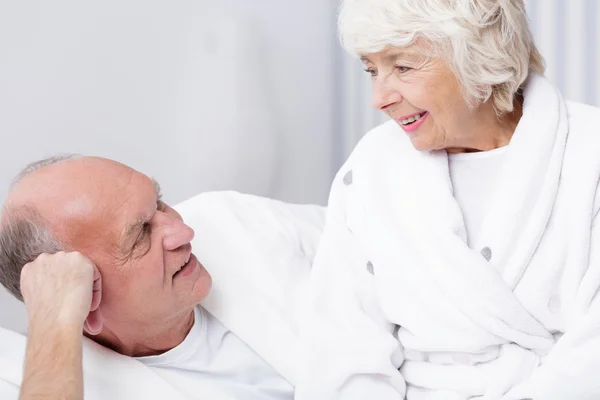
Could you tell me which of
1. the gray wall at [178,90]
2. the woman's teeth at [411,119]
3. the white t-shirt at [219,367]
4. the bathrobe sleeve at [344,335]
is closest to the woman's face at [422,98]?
the woman's teeth at [411,119]

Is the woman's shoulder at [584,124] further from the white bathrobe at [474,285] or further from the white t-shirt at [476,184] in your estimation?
the white t-shirt at [476,184]

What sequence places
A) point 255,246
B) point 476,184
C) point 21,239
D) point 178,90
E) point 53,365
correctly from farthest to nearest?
point 178,90 < point 255,246 < point 476,184 < point 21,239 < point 53,365

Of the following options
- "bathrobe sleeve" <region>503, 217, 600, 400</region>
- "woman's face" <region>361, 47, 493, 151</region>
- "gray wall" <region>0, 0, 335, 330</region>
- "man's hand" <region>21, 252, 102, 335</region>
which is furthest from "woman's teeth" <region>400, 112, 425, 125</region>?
"gray wall" <region>0, 0, 335, 330</region>

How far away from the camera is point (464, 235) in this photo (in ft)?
5.79

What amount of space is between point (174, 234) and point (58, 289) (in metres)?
0.28

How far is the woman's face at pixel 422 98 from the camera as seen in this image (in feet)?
5.62

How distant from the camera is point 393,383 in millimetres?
1770

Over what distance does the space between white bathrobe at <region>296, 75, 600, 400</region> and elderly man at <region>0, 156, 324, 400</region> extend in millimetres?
244

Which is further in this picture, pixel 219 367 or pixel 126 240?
pixel 219 367

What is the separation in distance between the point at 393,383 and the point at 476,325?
0.74 ft

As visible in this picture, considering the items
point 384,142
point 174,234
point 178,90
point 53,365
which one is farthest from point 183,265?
point 178,90

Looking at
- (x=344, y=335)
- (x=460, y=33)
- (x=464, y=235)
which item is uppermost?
(x=460, y=33)

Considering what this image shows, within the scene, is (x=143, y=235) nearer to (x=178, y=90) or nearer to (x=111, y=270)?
(x=111, y=270)

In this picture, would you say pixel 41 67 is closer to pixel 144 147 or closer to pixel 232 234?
pixel 144 147
